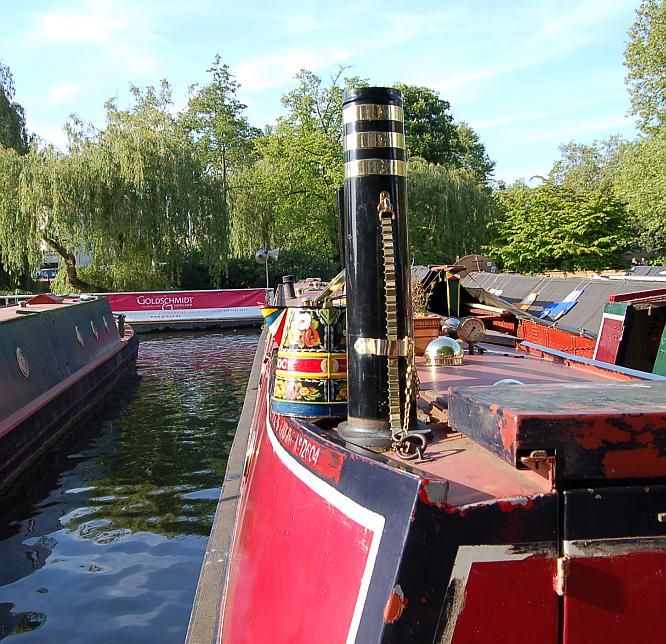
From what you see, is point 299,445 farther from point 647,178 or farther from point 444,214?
point 444,214

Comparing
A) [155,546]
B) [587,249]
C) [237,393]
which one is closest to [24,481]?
[155,546]

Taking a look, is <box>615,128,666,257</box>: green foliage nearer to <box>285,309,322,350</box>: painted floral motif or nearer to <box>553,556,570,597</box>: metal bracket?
<box>285,309,322,350</box>: painted floral motif

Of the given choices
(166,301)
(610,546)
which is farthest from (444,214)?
(610,546)

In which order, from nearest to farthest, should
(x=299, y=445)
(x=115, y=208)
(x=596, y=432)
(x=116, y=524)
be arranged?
(x=596, y=432)
(x=299, y=445)
(x=116, y=524)
(x=115, y=208)

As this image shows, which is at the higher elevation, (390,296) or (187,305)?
(390,296)

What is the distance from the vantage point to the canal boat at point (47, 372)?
908 centimetres

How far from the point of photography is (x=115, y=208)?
2531 centimetres

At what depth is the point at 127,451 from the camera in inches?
401

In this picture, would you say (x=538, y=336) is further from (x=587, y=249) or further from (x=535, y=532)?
(x=587, y=249)

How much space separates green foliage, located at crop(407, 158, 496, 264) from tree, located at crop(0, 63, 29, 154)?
18.8 m

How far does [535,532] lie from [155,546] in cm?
543

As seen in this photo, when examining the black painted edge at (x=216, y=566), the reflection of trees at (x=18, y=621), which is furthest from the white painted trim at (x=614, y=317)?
the reflection of trees at (x=18, y=621)

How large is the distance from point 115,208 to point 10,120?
46.6 feet

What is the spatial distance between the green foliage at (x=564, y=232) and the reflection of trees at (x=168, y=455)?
60.4 ft
